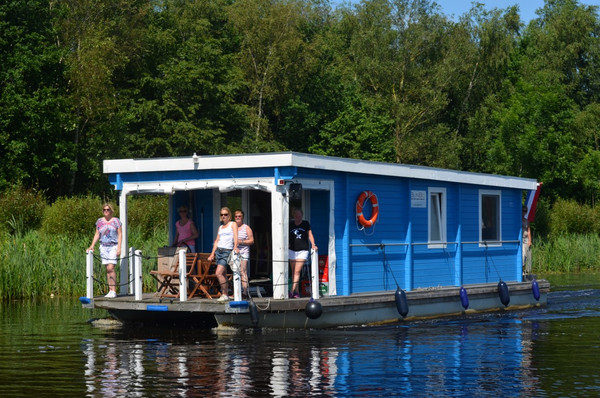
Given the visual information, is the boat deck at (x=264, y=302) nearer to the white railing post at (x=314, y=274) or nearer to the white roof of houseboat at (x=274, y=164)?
the white railing post at (x=314, y=274)

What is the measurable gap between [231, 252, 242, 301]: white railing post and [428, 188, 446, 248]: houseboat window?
5.70 meters

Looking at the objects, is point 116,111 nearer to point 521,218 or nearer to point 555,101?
point 555,101

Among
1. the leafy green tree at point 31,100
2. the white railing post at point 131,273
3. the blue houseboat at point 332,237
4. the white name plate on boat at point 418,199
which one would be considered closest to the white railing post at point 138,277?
the blue houseboat at point 332,237

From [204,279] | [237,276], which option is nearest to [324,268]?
[204,279]

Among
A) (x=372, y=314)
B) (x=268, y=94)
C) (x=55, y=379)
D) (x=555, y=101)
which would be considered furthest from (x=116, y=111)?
(x=55, y=379)

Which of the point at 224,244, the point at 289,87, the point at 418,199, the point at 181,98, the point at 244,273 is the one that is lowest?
the point at 244,273

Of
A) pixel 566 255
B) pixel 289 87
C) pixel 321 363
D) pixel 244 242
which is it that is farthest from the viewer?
pixel 289 87

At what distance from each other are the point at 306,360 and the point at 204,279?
4073 millimetres

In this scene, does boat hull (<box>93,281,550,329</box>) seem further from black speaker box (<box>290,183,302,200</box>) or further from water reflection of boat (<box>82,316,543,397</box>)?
black speaker box (<box>290,183,302,200</box>)

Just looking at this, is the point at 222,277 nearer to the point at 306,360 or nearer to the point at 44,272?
the point at 306,360

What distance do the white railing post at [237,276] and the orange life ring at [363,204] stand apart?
3.02 meters

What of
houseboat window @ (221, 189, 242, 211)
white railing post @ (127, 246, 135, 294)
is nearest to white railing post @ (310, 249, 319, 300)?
houseboat window @ (221, 189, 242, 211)

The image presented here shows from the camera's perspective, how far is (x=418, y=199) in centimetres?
2102

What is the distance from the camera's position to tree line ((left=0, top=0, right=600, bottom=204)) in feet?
134
